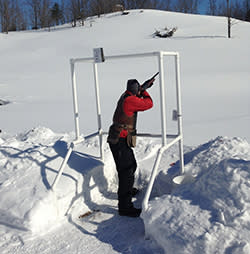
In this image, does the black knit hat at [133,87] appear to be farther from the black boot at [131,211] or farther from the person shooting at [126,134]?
the black boot at [131,211]

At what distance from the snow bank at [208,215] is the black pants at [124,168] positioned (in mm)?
589

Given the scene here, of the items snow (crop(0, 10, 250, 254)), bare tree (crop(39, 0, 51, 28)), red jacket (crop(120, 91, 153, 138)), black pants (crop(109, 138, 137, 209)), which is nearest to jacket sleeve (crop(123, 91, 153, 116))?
red jacket (crop(120, 91, 153, 138))

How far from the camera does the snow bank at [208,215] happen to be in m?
2.70

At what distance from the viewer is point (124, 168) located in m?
3.81

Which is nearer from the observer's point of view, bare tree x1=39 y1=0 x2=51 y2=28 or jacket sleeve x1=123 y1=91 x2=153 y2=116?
jacket sleeve x1=123 y1=91 x2=153 y2=116

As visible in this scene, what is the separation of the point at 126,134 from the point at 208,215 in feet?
4.21

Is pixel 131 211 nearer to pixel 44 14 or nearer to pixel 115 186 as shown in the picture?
pixel 115 186

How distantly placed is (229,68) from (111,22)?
17346mm

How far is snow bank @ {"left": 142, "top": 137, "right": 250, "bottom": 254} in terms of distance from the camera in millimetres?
2701

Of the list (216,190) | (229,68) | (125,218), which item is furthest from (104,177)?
(229,68)

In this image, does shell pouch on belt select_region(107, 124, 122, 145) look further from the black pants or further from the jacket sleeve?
the jacket sleeve

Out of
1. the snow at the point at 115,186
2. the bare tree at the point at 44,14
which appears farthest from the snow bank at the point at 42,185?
the bare tree at the point at 44,14

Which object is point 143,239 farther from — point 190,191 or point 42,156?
point 42,156

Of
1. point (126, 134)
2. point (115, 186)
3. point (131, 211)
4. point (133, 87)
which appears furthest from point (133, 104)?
point (115, 186)
